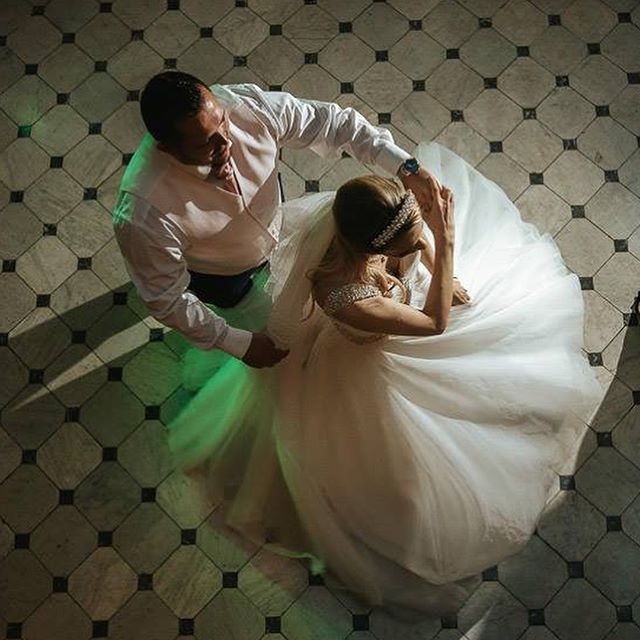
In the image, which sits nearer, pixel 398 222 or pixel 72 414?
pixel 398 222

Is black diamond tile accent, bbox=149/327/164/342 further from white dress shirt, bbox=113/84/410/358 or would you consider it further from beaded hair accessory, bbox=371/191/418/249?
beaded hair accessory, bbox=371/191/418/249

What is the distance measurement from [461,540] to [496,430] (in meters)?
0.41

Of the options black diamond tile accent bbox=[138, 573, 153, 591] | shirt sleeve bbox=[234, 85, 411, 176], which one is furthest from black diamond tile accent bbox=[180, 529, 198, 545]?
shirt sleeve bbox=[234, 85, 411, 176]

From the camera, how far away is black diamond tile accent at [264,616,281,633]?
3385 millimetres

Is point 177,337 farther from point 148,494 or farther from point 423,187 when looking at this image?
point 423,187

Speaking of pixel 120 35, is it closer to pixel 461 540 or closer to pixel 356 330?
pixel 356 330

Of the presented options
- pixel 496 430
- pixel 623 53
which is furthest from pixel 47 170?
pixel 623 53

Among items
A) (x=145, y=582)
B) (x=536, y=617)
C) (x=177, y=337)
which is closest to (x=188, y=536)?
(x=145, y=582)

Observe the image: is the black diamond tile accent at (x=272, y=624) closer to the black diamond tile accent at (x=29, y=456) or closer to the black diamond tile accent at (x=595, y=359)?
the black diamond tile accent at (x=29, y=456)

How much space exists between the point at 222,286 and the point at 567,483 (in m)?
1.65

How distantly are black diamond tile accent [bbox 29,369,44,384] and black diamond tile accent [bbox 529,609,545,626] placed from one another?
2253mm

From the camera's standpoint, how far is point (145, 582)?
11.4 ft

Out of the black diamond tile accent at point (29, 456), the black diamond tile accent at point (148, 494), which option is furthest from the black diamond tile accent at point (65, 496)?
the black diamond tile accent at point (148, 494)

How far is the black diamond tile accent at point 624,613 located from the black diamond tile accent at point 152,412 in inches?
79.2
